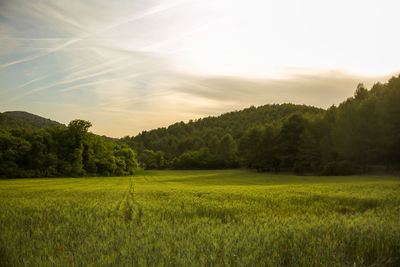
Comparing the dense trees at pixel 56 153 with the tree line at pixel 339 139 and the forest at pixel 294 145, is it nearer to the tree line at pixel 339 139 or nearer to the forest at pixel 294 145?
the forest at pixel 294 145

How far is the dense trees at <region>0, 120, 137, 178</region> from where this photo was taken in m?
60.5

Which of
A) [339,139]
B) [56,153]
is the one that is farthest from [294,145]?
[56,153]

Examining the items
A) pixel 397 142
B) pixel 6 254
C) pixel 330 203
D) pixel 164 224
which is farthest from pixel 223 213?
pixel 397 142

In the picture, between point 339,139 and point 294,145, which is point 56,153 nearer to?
point 294,145

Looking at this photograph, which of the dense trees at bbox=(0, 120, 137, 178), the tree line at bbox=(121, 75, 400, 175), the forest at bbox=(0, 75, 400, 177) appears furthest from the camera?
the dense trees at bbox=(0, 120, 137, 178)

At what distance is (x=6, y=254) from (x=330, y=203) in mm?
14513

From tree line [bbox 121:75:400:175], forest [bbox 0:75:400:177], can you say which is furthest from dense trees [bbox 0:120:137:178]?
tree line [bbox 121:75:400:175]

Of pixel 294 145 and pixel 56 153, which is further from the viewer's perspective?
pixel 56 153

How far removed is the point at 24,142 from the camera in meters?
62.2

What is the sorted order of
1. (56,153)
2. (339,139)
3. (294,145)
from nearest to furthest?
(339,139)
(294,145)
(56,153)

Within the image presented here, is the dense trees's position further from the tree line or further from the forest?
the tree line

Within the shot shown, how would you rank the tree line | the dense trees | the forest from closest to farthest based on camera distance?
the tree line < the forest < the dense trees

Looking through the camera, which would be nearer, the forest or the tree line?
the tree line

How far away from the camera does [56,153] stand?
69938mm
